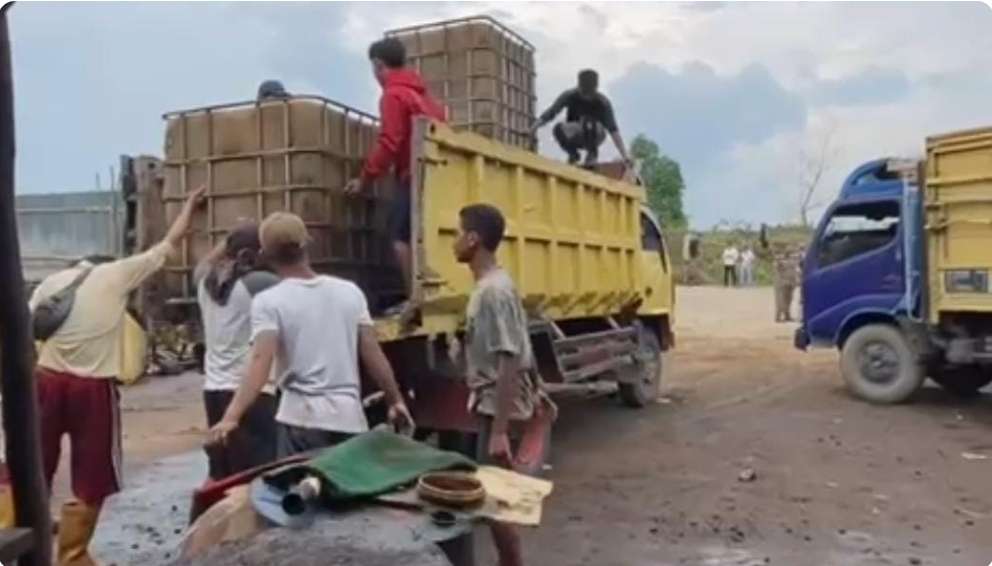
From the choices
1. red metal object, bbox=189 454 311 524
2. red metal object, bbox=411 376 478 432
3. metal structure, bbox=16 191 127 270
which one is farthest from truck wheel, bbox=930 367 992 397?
red metal object, bbox=189 454 311 524

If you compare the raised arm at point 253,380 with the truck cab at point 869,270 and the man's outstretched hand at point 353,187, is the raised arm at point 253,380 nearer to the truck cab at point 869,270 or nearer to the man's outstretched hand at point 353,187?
the man's outstretched hand at point 353,187

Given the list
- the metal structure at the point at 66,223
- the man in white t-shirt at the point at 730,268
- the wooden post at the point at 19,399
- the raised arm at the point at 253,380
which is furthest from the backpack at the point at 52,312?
the man in white t-shirt at the point at 730,268

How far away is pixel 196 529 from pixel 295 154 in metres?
3.03

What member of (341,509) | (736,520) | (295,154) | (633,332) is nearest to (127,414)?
(633,332)

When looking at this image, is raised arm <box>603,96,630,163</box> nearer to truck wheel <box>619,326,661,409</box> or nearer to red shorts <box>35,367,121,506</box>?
truck wheel <box>619,326,661,409</box>

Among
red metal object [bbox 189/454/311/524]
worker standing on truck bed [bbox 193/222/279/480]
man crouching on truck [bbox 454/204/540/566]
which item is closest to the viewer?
red metal object [bbox 189/454/311/524]

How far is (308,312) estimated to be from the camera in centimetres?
414

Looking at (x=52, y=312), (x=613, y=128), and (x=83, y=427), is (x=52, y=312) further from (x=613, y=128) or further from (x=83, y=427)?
(x=613, y=128)

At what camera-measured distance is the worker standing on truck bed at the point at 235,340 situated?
512 centimetres

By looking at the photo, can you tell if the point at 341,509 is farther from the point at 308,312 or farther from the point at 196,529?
the point at 308,312

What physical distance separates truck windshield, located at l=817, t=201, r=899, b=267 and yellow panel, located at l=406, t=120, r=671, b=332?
69.3 inches

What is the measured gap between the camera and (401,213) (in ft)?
20.1

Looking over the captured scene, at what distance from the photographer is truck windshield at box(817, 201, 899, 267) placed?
36.1 ft

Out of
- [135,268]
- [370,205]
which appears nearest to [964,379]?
[370,205]
